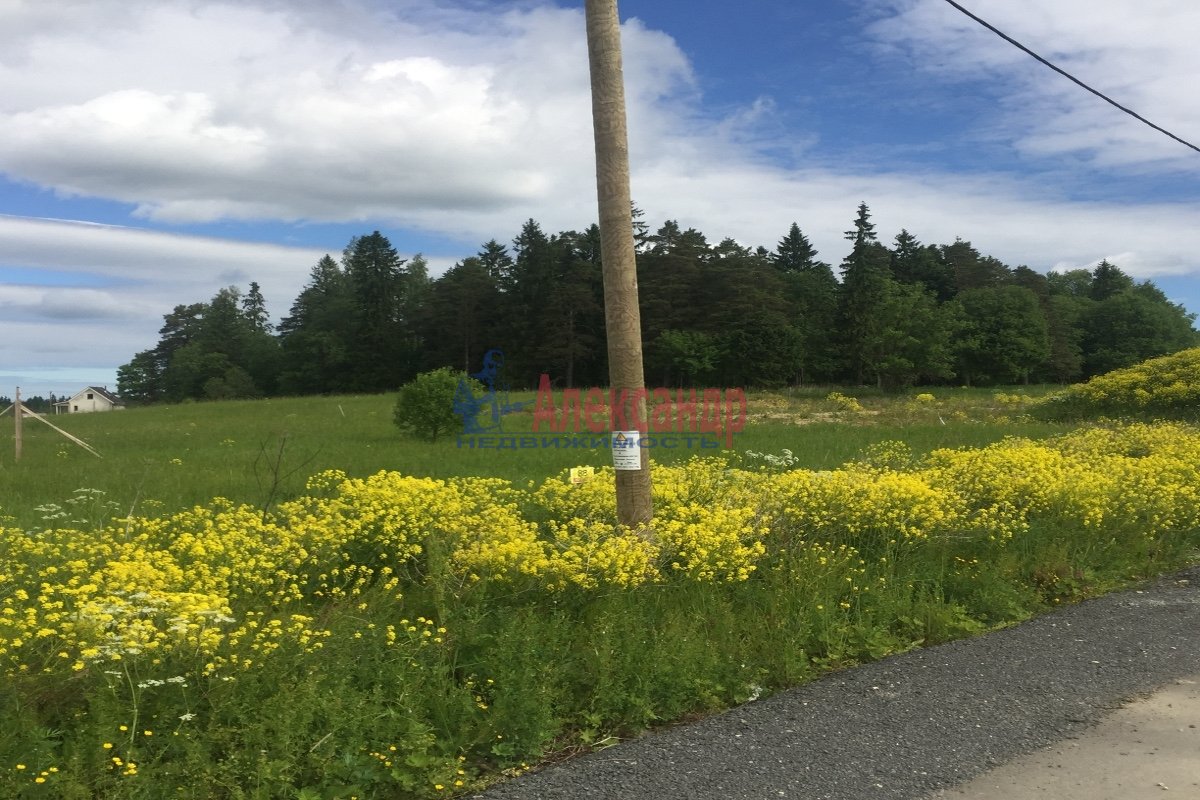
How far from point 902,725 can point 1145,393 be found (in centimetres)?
2434

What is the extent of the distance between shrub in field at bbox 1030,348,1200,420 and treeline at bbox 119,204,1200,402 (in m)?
25.0

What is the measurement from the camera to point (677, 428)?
2403cm

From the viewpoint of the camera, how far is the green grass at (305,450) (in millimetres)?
11211

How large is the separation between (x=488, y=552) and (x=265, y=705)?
1988 mm

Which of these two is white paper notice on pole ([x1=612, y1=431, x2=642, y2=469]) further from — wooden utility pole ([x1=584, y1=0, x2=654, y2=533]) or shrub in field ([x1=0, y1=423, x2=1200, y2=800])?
shrub in field ([x1=0, y1=423, x2=1200, y2=800])

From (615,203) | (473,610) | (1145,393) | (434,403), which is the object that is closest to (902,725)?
(473,610)

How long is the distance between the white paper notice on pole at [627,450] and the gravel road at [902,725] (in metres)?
1.98

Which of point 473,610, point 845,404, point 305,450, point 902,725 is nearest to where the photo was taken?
point 902,725

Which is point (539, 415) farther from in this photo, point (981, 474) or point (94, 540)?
point (94, 540)

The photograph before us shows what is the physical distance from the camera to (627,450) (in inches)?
239

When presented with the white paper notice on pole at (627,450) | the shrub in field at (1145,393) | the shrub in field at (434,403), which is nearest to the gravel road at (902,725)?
the white paper notice on pole at (627,450)

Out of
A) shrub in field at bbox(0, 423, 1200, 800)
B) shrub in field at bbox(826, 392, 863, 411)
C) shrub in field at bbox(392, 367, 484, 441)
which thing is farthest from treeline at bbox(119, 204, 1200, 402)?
shrub in field at bbox(0, 423, 1200, 800)

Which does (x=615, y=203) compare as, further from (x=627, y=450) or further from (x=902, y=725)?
(x=902, y=725)

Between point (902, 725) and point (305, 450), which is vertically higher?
point (305, 450)
